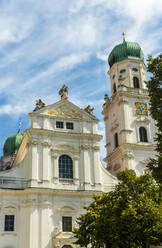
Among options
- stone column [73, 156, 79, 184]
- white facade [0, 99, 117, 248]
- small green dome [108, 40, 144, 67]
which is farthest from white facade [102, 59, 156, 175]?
stone column [73, 156, 79, 184]

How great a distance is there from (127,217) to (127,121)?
1796cm

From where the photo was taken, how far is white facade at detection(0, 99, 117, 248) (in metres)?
28.5

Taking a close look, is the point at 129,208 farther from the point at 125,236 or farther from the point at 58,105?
the point at 58,105

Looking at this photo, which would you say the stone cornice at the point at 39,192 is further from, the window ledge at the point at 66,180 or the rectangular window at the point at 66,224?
the rectangular window at the point at 66,224

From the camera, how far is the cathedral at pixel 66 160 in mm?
28719

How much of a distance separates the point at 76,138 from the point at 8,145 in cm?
2340

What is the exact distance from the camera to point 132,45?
42938mm

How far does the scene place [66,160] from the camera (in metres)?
32.5

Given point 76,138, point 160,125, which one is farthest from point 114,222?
point 76,138

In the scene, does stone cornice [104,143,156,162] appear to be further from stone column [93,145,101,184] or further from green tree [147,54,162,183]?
green tree [147,54,162,183]

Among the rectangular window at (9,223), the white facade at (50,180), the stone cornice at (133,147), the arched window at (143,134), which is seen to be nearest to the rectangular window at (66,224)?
Result: the white facade at (50,180)

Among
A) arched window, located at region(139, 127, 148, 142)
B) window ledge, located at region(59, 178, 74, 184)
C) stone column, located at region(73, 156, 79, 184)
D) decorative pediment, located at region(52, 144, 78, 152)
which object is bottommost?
window ledge, located at region(59, 178, 74, 184)

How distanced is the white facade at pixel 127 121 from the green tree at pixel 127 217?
40.5ft

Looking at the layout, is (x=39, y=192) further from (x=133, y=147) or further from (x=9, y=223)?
(x=133, y=147)
